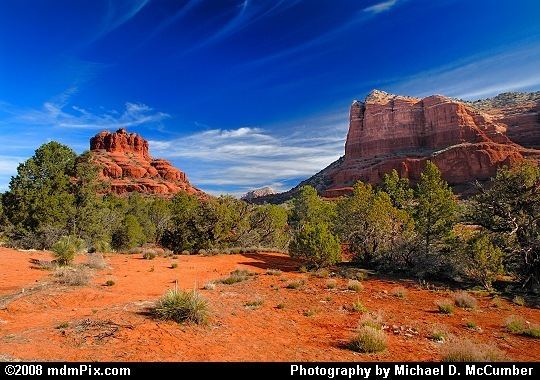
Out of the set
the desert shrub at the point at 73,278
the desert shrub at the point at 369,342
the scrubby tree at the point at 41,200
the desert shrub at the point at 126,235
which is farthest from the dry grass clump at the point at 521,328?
the desert shrub at the point at 126,235

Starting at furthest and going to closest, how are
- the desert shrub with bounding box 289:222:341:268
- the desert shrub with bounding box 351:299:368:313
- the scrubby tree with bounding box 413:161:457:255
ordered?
the scrubby tree with bounding box 413:161:457:255 < the desert shrub with bounding box 289:222:341:268 < the desert shrub with bounding box 351:299:368:313

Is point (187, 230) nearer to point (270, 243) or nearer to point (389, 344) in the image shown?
point (270, 243)

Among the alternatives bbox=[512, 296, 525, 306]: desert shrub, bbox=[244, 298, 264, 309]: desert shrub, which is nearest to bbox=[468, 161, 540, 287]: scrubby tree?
bbox=[512, 296, 525, 306]: desert shrub

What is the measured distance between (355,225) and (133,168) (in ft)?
382

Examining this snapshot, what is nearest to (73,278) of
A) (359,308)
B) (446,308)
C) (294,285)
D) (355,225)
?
(294,285)

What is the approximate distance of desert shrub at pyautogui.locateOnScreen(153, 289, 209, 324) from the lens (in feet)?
31.0

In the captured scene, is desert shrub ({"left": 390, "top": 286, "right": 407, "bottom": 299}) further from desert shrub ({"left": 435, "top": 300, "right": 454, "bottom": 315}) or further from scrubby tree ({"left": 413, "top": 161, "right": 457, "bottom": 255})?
scrubby tree ({"left": 413, "top": 161, "right": 457, "bottom": 255})

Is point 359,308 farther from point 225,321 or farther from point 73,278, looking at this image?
point 73,278

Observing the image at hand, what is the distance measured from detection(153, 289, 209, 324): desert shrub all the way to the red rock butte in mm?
107736

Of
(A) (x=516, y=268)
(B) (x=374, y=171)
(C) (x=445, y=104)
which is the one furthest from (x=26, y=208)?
(C) (x=445, y=104)

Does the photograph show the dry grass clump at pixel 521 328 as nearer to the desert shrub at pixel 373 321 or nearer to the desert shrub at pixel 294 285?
the desert shrub at pixel 373 321

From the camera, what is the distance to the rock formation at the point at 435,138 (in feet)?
344

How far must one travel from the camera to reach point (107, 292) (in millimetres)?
13797

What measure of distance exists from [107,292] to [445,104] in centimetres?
13577
